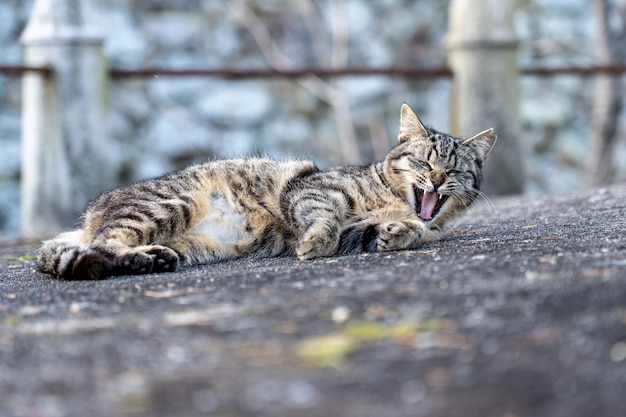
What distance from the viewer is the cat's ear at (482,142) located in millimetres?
4585

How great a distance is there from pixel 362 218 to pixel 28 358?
2271 mm

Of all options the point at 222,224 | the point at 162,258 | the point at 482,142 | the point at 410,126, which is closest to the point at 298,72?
the point at 410,126

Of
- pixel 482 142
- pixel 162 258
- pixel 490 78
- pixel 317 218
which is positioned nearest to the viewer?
pixel 162 258

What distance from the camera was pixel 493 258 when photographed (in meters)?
3.23

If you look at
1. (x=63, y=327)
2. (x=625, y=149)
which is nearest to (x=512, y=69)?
(x=625, y=149)

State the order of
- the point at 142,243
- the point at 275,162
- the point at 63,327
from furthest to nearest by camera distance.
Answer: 1. the point at 275,162
2. the point at 142,243
3. the point at 63,327

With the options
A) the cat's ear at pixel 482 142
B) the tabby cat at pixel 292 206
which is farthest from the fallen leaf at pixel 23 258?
the cat's ear at pixel 482 142

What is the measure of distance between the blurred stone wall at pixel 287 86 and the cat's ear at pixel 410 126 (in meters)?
4.25

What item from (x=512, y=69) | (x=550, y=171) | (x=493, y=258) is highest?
(x=512, y=69)

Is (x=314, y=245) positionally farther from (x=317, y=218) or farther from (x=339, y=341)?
(x=339, y=341)

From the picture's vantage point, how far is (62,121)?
640cm

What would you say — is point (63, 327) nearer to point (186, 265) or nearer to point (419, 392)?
point (419, 392)

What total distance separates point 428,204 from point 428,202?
11mm

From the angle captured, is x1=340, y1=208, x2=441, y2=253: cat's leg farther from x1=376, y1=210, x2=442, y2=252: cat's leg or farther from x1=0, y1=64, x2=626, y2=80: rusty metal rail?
x1=0, y1=64, x2=626, y2=80: rusty metal rail
